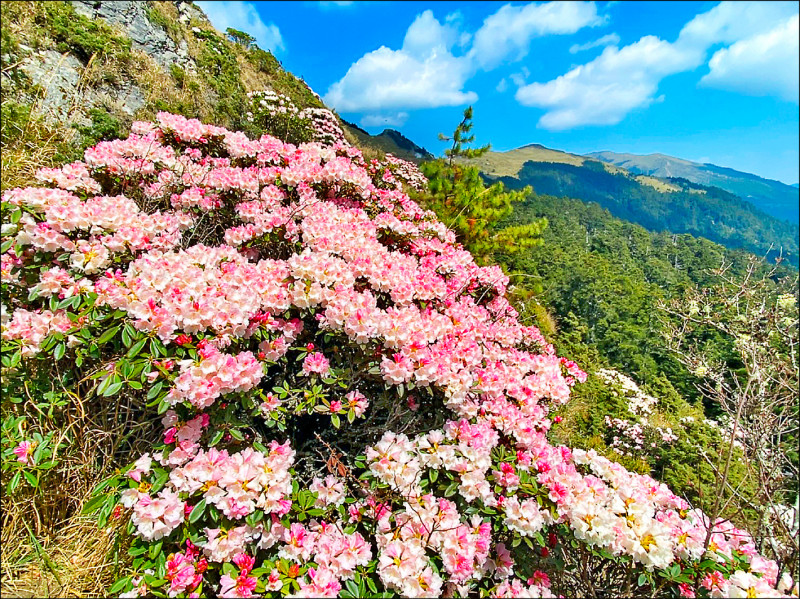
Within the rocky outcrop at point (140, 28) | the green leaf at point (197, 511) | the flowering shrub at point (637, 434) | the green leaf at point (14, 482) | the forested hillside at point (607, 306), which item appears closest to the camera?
the green leaf at point (197, 511)

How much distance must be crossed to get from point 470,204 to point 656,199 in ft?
549

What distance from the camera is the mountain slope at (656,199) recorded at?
120438 millimetres

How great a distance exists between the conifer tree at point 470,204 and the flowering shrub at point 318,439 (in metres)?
3.04

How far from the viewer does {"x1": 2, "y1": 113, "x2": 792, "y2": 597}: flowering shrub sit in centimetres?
147

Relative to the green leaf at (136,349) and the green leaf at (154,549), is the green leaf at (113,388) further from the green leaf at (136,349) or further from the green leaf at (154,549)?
the green leaf at (154,549)

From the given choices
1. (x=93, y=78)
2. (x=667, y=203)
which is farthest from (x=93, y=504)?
(x=667, y=203)

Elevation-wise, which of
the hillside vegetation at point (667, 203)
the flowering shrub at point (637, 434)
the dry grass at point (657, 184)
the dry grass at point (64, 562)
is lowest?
the flowering shrub at point (637, 434)

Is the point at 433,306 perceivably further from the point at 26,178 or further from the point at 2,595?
the point at 26,178

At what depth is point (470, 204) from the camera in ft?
17.8

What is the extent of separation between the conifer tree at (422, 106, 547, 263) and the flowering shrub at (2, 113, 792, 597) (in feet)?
9.98

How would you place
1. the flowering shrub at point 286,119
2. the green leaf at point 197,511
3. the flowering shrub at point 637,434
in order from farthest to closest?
1. the flowering shrub at point 286,119
2. the flowering shrub at point 637,434
3. the green leaf at point 197,511

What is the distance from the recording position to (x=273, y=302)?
1950 millimetres

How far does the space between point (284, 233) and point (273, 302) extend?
0.96 meters

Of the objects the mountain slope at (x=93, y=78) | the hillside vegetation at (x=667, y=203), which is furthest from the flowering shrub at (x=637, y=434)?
the hillside vegetation at (x=667, y=203)
